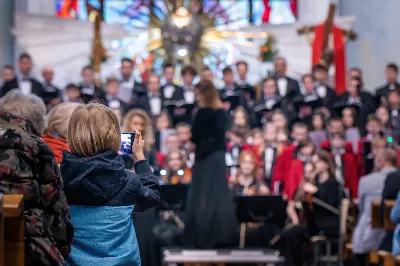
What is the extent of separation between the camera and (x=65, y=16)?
1842 centimetres

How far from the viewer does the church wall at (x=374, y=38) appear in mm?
15852

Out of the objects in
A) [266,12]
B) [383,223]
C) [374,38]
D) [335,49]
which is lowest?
[383,223]

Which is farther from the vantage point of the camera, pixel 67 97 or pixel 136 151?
pixel 67 97

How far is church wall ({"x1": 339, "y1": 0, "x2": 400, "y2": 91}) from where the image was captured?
52.0 feet

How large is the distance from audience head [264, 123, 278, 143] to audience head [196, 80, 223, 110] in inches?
103

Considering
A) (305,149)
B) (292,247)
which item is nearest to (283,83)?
(305,149)

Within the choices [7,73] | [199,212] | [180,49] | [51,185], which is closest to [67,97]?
[7,73]

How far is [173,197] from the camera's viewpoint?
9.13m

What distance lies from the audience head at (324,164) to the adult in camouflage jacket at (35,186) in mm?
6465

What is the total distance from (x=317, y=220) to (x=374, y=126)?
2.01 meters

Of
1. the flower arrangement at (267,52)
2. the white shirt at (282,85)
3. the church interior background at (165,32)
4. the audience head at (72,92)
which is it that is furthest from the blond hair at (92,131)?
the flower arrangement at (267,52)

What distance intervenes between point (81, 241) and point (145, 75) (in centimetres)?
1159

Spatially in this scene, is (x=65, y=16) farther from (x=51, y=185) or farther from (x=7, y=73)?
(x=51, y=185)

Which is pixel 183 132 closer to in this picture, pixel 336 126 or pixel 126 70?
pixel 336 126
